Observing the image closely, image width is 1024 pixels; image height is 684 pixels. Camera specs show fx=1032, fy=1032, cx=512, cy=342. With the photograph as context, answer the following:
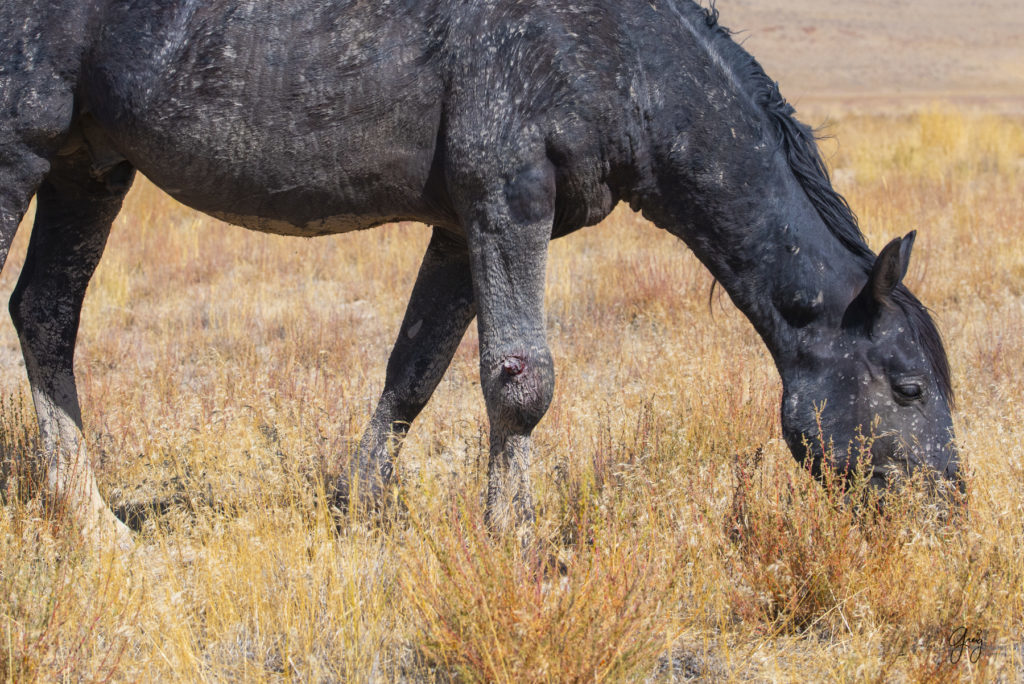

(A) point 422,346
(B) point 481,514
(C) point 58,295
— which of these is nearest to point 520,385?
(B) point 481,514

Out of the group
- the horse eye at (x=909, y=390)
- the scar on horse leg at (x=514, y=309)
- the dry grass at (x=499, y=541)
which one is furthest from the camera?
the horse eye at (x=909, y=390)

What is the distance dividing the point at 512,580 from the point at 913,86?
66.3 metres

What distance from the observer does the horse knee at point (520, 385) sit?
146 inches

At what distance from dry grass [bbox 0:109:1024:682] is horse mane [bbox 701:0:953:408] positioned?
2.05 ft

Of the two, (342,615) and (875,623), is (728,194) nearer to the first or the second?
(875,623)

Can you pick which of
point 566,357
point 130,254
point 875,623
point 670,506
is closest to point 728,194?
point 670,506

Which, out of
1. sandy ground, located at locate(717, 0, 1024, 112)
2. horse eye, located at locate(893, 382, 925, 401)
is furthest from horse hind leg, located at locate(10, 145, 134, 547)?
sandy ground, located at locate(717, 0, 1024, 112)

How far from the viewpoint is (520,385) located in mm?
3721

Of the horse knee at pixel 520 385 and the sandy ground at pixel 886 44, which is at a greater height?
the sandy ground at pixel 886 44

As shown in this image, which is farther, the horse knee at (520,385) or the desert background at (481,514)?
the horse knee at (520,385)

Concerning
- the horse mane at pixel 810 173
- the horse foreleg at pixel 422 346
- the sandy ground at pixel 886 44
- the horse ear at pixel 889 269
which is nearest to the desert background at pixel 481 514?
the horse foreleg at pixel 422 346
